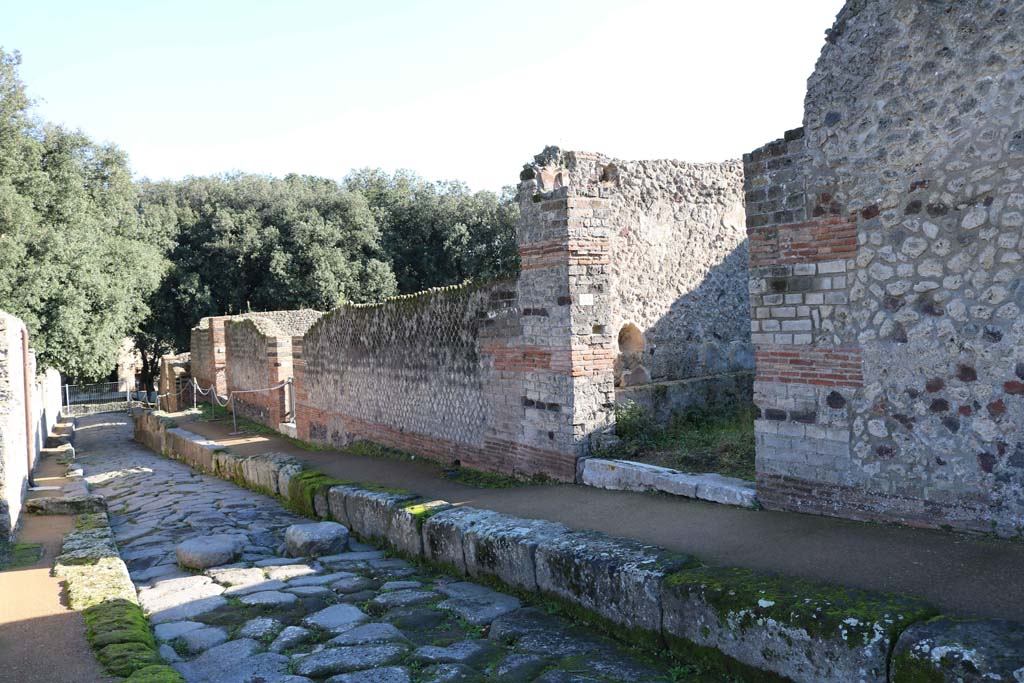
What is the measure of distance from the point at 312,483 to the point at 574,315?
12.1 ft

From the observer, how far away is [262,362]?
52.1ft

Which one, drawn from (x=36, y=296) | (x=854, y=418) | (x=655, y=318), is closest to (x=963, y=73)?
(x=854, y=418)

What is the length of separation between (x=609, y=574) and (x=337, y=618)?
1.87 metres

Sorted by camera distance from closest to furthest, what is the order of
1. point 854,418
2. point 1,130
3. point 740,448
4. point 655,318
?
point 854,418 < point 740,448 < point 655,318 < point 1,130

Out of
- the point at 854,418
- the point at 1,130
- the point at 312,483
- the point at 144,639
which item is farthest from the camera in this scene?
the point at 1,130

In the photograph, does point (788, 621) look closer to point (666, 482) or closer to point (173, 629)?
point (666, 482)

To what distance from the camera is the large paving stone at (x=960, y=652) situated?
293cm

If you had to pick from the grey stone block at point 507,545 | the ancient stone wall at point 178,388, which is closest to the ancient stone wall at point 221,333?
the ancient stone wall at point 178,388

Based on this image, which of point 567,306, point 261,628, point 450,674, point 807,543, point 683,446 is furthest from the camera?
point 683,446

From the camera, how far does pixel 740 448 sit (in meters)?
7.12

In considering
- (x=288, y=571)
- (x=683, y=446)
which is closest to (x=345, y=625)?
(x=288, y=571)

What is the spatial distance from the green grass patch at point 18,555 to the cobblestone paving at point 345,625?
77 centimetres

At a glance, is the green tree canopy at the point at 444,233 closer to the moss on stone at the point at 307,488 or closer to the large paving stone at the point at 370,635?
the moss on stone at the point at 307,488

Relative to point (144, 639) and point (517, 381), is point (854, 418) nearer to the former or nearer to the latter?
point (517, 381)
